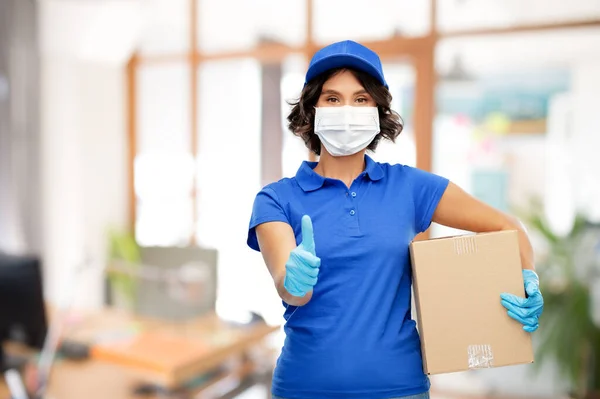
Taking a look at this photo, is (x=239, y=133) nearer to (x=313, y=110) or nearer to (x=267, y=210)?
(x=313, y=110)

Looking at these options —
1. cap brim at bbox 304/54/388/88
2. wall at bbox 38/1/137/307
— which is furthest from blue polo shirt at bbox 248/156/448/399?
wall at bbox 38/1/137/307

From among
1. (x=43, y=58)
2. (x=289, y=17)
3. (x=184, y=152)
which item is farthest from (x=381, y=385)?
(x=43, y=58)

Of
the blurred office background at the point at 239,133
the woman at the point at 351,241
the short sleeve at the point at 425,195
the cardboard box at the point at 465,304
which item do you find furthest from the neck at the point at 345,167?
the blurred office background at the point at 239,133

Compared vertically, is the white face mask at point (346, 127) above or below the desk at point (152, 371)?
above

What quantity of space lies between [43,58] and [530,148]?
11.0 ft

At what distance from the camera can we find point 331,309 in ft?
3.89

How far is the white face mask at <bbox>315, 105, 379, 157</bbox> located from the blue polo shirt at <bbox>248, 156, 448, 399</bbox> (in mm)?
77

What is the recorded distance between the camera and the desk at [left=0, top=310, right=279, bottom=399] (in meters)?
2.28

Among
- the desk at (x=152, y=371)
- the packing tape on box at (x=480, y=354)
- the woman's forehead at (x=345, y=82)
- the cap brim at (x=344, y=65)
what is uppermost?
the cap brim at (x=344, y=65)

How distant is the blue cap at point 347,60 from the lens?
4.00 ft

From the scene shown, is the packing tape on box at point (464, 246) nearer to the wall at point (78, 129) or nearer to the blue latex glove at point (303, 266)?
the blue latex glove at point (303, 266)

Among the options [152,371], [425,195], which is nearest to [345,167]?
[425,195]

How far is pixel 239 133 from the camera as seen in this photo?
13.9ft

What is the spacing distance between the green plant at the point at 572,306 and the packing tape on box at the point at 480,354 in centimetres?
209
